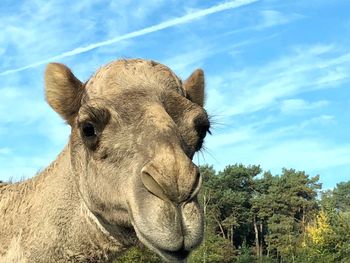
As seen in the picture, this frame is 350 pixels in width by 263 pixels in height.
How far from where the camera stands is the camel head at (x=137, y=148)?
4707 mm

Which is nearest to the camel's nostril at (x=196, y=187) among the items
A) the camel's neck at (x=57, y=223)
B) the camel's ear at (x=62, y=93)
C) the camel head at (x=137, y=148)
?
the camel head at (x=137, y=148)

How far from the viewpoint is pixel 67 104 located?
6418mm

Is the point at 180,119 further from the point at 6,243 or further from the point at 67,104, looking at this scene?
the point at 6,243

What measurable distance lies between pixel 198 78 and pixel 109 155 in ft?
6.39

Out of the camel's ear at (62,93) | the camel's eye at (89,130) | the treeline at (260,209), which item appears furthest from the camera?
the treeline at (260,209)

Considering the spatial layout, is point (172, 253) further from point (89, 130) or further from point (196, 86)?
point (196, 86)

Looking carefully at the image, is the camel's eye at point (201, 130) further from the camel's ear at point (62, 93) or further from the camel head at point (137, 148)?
the camel's ear at point (62, 93)

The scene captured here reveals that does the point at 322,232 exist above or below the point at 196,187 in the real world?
above

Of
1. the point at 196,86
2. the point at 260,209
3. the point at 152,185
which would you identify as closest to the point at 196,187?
the point at 152,185

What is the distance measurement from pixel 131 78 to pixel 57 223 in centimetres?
166

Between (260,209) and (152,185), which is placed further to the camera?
(260,209)

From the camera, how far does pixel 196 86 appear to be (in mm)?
7105

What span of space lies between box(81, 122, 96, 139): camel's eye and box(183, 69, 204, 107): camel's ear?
5.20ft

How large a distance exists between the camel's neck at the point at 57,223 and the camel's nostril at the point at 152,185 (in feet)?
4.22
